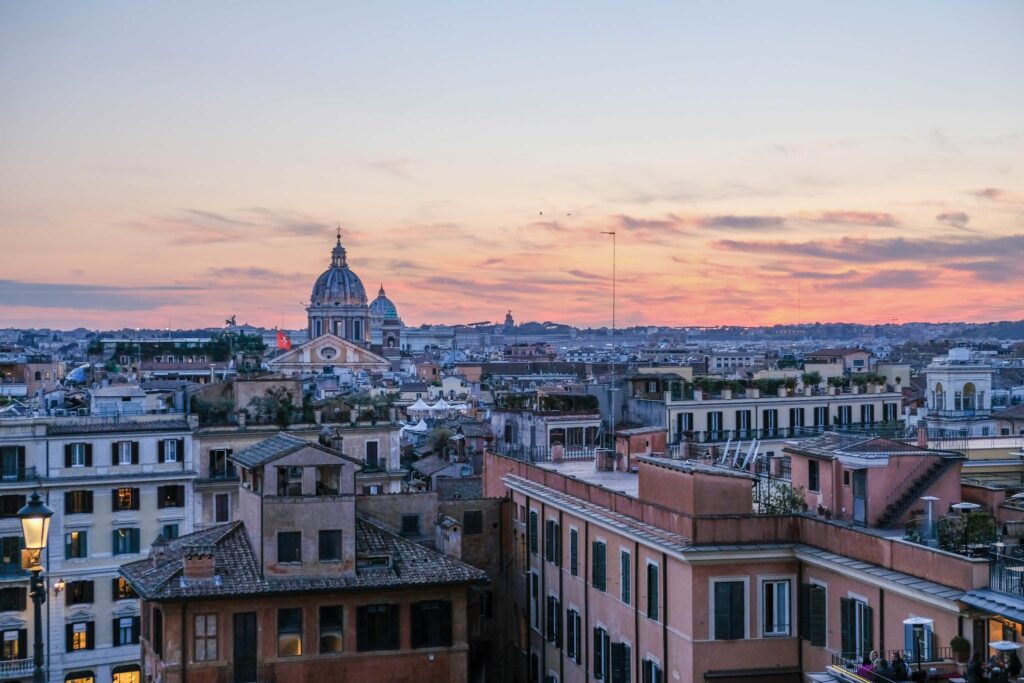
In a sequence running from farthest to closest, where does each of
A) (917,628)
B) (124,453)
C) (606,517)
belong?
(124,453) < (606,517) < (917,628)

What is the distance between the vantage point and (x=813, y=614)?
71.9 ft

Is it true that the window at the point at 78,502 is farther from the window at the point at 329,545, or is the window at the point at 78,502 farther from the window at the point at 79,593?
the window at the point at 329,545

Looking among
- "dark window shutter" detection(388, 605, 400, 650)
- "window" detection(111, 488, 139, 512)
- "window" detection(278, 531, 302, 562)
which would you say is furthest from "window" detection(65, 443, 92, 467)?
"dark window shutter" detection(388, 605, 400, 650)

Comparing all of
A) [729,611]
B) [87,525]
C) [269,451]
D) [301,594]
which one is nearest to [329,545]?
[301,594]

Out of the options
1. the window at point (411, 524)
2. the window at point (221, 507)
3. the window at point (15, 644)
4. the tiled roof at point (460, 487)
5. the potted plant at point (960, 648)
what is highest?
the potted plant at point (960, 648)

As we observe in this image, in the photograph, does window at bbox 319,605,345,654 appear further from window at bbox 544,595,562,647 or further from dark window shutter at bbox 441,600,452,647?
window at bbox 544,595,562,647

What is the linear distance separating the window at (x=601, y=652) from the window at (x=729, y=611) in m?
4.39

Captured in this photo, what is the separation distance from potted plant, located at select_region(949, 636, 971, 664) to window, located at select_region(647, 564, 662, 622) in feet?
23.1

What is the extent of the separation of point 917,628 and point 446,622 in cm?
1292

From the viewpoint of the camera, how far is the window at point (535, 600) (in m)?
31.2

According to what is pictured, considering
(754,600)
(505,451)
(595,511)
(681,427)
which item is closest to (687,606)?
(754,600)

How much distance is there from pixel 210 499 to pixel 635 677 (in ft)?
65.4

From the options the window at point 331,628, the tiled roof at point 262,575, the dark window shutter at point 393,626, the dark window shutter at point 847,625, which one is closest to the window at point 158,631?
the tiled roof at point 262,575

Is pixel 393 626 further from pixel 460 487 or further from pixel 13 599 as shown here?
pixel 13 599
